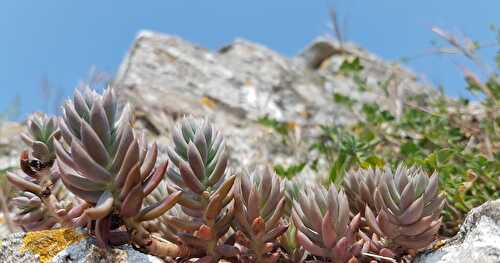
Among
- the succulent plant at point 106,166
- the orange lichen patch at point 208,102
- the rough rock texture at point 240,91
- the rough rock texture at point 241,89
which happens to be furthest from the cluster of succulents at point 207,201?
the orange lichen patch at point 208,102

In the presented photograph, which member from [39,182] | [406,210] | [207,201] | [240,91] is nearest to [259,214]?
[207,201]

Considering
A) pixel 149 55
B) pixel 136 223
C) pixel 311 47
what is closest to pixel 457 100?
pixel 136 223

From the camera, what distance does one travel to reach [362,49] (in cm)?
726

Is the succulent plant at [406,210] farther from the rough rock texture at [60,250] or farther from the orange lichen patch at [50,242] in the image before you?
the orange lichen patch at [50,242]

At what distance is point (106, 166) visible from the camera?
1.16 meters

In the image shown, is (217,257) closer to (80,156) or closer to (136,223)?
(136,223)

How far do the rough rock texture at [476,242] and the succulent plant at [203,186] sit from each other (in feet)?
1.67

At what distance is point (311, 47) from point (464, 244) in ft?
19.4

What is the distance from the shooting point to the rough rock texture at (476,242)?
115 centimetres

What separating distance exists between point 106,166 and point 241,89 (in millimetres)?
4179

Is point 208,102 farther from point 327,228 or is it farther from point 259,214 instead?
point 327,228

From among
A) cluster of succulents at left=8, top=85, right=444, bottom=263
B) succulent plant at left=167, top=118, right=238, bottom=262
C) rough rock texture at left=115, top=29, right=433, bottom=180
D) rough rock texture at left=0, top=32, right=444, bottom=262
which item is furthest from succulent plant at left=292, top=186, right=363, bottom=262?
rough rock texture at left=115, top=29, right=433, bottom=180

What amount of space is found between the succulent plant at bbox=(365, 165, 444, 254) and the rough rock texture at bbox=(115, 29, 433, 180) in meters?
2.37

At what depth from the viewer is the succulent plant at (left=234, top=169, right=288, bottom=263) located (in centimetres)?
126
